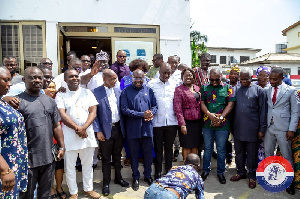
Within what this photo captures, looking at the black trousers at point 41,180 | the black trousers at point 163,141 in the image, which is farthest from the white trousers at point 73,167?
the black trousers at point 163,141

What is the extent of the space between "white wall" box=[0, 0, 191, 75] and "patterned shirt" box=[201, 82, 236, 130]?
146 inches

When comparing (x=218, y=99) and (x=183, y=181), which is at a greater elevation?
(x=218, y=99)

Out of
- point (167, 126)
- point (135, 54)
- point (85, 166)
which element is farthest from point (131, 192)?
point (135, 54)

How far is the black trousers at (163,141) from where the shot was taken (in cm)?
497

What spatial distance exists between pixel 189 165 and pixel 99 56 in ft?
10.2

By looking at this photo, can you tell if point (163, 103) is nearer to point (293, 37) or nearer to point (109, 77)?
point (109, 77)

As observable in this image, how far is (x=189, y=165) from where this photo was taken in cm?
359

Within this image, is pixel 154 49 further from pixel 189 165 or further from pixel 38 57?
pixel 189 165

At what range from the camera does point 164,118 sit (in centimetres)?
494

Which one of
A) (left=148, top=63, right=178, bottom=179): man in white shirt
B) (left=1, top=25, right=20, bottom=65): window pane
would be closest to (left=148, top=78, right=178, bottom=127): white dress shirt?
(left=148, top=63, right=178, bottom=179): man in white shirt

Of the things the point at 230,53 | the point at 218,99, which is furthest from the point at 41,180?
the point at 230,53

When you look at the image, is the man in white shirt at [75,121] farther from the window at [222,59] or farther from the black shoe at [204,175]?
the window at [222,59]

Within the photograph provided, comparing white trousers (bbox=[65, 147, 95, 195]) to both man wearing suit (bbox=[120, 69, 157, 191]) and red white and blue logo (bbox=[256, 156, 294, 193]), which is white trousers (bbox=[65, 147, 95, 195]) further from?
red white and blue logo (bbox=[256, 156, 294, 193])

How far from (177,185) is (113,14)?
624 centimetres
